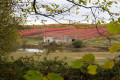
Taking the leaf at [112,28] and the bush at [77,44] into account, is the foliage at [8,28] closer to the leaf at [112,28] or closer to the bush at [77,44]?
the leaf at [112,28]

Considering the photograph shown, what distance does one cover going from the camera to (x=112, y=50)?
269 mm

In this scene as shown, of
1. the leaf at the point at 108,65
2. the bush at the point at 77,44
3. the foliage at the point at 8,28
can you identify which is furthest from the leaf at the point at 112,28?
the bush at the point at 77,44

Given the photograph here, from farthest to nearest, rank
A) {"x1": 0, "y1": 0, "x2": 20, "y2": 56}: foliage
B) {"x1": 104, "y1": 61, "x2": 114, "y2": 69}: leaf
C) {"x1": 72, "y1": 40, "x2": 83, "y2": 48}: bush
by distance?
{"x1": 72, "y1": 40, "x2": 83, "y2": 48}: bush → {"x1": 0, "y1": 0, "x2": 20, "y2": 56}: foliage → {"x1": 104, "y1": 61, "x2": 114, "y2": 69}: leaf

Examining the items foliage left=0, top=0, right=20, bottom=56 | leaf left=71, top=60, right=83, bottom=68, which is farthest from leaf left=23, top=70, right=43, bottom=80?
foliage left=0, top=0, right=20, bottom=56

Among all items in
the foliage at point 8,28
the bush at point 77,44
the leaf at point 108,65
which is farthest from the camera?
the bush at point 77,44

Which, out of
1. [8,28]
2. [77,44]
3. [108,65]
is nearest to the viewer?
[108,65]

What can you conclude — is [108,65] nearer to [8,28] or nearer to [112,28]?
A: [112,28]

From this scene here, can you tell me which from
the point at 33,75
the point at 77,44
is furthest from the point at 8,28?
the point at 77,44

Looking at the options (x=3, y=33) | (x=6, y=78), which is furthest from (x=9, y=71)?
(x=3, y=33)

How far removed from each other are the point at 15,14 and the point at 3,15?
1.10 feet

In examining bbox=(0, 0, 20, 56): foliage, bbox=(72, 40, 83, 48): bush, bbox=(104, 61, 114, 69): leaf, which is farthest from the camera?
bbox=(72, 40, 83, 48): bush

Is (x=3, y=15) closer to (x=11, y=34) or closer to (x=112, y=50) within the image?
(x=11, y=34)

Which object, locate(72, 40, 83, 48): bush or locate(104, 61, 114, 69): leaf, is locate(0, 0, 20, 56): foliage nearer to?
locate(104, 61, 114, 69): leaf

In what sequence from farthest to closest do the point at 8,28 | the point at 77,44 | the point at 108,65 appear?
the point at 77,44 → the point at 8,28 → the point at 108,65
